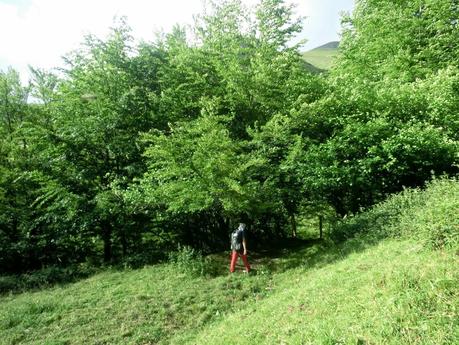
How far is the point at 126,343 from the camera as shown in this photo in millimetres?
7629

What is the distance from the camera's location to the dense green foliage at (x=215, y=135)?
1154 cm

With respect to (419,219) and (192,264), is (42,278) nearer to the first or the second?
(192,264)

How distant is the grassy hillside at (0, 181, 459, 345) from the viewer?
4547mm

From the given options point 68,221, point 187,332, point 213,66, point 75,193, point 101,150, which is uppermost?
point 213,66

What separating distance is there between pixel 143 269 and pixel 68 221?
4.85 metres

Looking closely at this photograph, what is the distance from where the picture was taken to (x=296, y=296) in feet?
24.6

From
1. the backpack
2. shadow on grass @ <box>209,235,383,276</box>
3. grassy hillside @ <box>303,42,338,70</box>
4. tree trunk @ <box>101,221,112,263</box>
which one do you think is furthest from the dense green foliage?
grassy hillside @ <box>303,42,338,70</box>

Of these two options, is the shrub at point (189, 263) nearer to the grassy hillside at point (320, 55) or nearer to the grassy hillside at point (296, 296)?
the grassy hillside at point (296, 296)

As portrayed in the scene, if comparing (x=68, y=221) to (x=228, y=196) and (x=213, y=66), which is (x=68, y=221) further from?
(x=213, y=66)

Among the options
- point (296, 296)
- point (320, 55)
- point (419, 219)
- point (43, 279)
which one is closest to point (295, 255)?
point (296, 296)

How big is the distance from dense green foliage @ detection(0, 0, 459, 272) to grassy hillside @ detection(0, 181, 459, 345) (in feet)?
7.38

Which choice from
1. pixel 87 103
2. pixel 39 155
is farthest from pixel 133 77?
pixel 39 155

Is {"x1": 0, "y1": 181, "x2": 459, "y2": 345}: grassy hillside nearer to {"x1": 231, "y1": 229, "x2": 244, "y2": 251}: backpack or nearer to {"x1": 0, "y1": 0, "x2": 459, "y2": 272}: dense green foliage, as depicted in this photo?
{"x1": 231, "y1": 229, "x2": 244, "y2": 251}: backpack

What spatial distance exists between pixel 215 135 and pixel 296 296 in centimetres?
553
